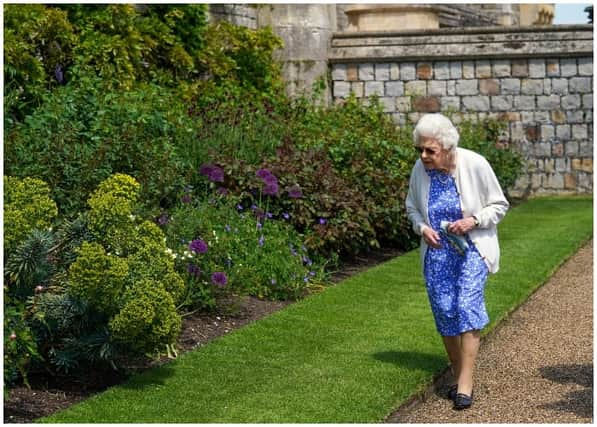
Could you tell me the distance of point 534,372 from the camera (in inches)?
245

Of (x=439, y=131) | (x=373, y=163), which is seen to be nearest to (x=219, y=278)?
(x=439, y=131)

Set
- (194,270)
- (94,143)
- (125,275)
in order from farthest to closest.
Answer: (94,143) → (194,270) → (125,275)

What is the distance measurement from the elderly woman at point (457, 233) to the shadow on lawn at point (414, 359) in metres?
0.50

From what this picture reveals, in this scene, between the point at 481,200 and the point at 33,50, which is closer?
the point at 481,200

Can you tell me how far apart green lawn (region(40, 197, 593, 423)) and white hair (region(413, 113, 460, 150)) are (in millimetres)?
1231

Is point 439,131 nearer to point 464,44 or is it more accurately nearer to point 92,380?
point 92,380

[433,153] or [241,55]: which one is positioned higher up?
[241,55]

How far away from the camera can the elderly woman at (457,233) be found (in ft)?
18.1

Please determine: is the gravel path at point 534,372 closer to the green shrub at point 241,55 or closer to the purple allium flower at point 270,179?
the purple allium flower at point 270,179

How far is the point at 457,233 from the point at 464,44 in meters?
11.9

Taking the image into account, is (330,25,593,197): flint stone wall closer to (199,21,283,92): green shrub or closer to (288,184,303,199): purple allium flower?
(199,21,283,92): green shrub

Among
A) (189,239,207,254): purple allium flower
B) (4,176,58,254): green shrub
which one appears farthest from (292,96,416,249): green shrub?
(4,176,58,254): green shrub

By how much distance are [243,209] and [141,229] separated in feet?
12.5

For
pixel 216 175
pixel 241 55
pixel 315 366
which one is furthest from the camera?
pixel 241 55
